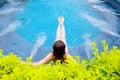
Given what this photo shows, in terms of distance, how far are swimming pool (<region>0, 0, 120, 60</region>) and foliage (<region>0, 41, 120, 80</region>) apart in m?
4.21

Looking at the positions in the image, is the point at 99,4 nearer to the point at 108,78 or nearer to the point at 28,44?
the point at 28,44

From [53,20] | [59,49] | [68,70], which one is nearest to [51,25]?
[53,20]

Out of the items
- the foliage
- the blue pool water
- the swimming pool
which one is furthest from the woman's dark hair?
the foliage

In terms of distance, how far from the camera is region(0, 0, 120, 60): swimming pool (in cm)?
875

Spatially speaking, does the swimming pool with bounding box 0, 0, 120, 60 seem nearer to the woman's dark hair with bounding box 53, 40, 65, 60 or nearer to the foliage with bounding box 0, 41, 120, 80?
the woman's dark hair with bounding box 53, 40, 65, 60

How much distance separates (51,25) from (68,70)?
6.13 m

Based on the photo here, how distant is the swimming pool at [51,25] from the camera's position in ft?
Answer: 28.7

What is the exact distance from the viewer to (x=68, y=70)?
386 cm

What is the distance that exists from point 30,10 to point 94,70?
6.94 metres

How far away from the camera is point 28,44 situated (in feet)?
29.2

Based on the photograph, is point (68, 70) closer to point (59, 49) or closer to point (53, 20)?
point (59, 49)

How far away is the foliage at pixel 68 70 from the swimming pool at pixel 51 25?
4212 mm

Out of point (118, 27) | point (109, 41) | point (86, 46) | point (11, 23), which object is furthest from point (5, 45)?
point (118, 27)

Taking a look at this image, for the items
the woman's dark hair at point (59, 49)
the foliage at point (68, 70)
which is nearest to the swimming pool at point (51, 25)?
the woman's dark hair at point (59, 49)
